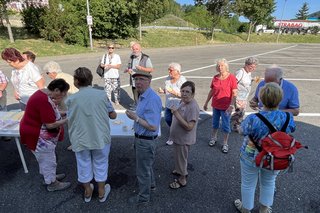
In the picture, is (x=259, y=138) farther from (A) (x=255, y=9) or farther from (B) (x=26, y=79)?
(A) (x=255, y=9)

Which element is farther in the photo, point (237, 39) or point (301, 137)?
point (237, 39)

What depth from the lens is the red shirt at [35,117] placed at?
278 cm

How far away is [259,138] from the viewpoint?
2.42m

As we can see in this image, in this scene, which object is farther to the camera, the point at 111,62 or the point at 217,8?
the point at 217,8

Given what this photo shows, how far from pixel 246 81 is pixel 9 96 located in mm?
7086

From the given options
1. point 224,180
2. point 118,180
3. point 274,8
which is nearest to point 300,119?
point 224,180

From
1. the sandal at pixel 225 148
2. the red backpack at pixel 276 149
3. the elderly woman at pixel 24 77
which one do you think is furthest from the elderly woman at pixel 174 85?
the elderly woman at pixel 24 77

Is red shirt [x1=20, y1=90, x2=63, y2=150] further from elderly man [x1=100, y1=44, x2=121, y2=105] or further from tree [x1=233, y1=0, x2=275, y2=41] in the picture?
tree [x1=233, y1=0, x2=275, y2=41]

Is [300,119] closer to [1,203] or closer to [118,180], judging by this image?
[118,180]

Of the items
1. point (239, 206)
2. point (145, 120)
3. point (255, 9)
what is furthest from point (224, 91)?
point (255, 9)

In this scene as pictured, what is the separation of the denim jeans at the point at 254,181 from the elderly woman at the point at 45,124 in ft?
7.66

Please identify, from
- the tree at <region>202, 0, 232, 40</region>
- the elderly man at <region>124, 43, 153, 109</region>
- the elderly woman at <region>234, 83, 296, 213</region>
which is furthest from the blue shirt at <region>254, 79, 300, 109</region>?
the tree at <region>202, 0, 232, 40</region>

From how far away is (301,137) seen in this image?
5.06 m

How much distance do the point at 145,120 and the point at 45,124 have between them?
4.38ft
